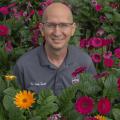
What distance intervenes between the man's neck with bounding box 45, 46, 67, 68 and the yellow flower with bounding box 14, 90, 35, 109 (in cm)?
101

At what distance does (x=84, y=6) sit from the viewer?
5.05m

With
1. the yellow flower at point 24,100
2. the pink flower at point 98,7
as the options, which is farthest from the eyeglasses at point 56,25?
the pink flower at point 98,7

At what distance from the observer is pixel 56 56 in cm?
338

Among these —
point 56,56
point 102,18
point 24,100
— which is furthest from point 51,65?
point 102,18

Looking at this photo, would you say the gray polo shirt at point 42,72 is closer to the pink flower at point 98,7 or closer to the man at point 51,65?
the man at point 51,65

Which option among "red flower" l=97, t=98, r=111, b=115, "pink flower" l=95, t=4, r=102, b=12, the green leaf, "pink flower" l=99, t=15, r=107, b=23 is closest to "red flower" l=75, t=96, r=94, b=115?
"red flower" l=97, t=98, r=111, b=115

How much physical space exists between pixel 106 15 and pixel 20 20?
0.94 m

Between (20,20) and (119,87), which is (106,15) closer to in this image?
(20,20)

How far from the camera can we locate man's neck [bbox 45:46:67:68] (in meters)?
3.37

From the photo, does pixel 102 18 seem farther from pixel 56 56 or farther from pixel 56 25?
pixel 56 25

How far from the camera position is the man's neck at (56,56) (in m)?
3.37

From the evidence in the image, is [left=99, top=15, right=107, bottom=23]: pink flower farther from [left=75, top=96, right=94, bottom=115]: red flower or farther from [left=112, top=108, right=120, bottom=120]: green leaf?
[left=75, top=96, right=94, bottom=115]: red flower

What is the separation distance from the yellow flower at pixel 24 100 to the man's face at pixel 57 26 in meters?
0.83

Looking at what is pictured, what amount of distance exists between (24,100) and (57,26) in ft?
3.02
